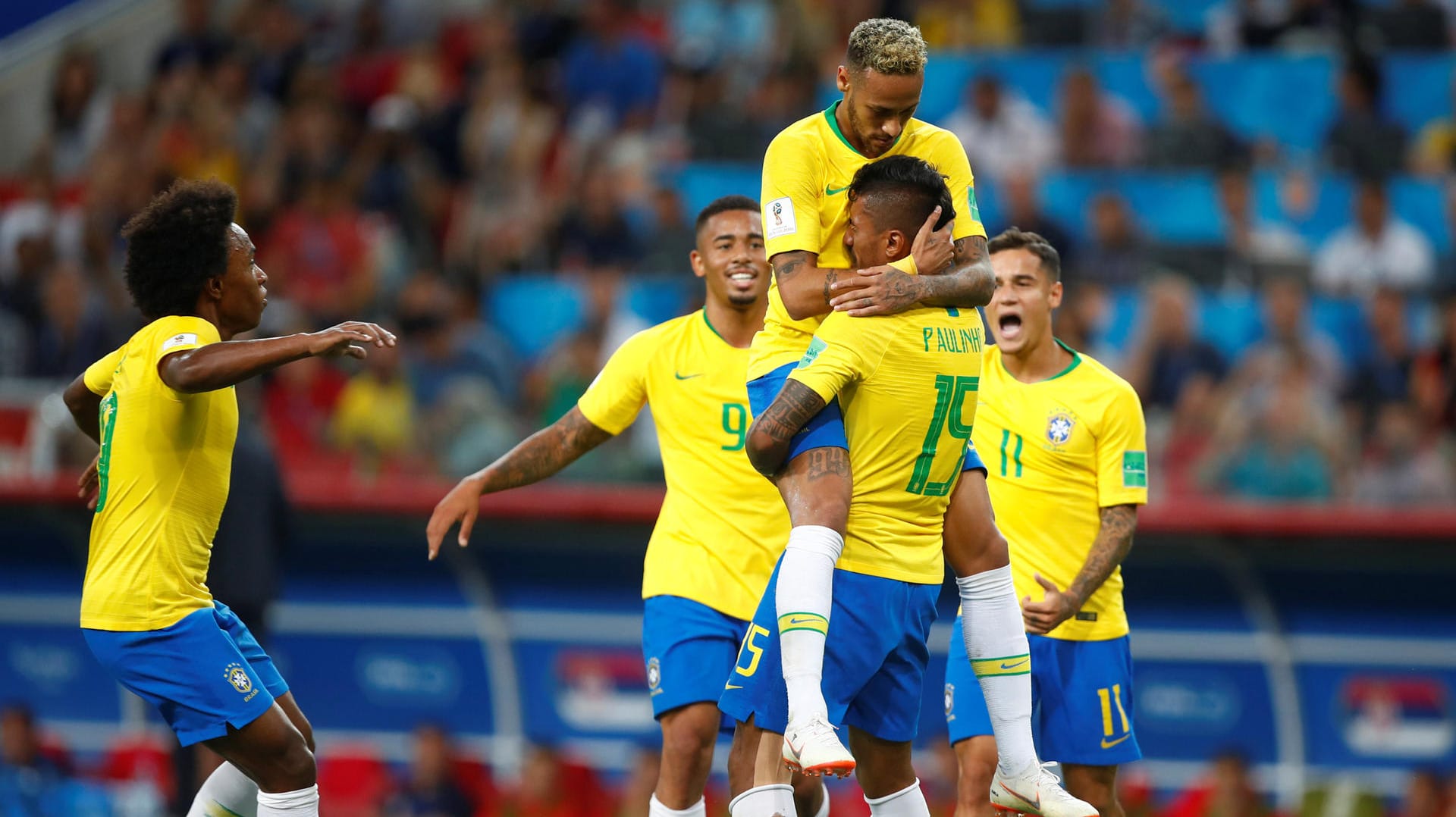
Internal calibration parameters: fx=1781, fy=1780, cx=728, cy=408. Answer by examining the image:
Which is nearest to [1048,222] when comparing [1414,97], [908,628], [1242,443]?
[1242,443]

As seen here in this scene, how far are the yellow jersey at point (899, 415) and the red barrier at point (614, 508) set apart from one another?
17.8 ft

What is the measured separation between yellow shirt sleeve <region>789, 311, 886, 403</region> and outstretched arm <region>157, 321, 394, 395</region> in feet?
4.30

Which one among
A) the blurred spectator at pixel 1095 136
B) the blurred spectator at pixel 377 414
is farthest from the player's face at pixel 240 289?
the blurred spectator at pixel 1095 136

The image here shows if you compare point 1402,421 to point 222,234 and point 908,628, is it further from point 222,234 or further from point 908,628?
point 222,234

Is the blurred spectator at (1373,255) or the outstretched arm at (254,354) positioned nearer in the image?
the outstretched arm at (254,354)

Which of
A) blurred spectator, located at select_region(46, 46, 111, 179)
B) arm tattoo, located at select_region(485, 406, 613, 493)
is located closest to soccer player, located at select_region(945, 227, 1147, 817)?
arm tattoo, located at select_region(485, 406, 613, 493)

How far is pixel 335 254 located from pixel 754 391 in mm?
10628

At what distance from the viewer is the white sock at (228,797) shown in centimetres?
644

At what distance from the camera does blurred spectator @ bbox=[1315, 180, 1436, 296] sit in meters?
12.8

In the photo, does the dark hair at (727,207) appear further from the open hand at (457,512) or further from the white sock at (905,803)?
the white sock at (905,803)

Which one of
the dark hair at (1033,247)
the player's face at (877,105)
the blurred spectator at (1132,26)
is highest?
the blurred spectator at (1132,26)

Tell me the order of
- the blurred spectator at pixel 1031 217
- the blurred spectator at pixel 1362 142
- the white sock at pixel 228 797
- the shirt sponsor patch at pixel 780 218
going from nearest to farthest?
the shirt sponsor patch at pixel 780 218 < the white sock at pixel 228 797 < the blurred spectator at pixel 1031 217 < the blurred spectator at pixel 1362 142

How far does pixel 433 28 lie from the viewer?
19062 mm

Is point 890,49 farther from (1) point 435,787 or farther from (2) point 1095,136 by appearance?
(2) point 1095,136
